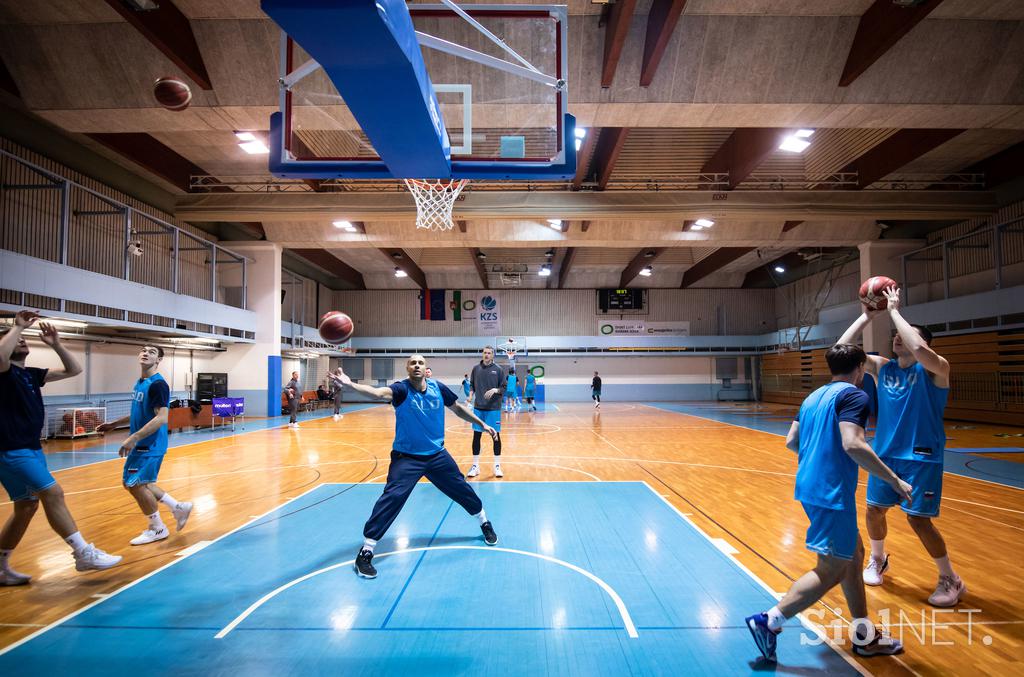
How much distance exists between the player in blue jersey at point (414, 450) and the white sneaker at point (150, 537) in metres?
2.27

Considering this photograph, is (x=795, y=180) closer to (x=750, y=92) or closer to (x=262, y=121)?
(x=750, y=92)

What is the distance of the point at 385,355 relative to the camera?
2884 centimetres

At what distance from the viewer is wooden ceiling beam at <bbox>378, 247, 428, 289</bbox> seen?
2317 centimetres

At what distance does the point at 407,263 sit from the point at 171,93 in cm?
1772

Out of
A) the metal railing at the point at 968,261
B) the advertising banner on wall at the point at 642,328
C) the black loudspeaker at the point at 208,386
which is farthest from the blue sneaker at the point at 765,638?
the advertising banner on wall at the point at 642,328

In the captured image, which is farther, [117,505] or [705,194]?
[705,194]

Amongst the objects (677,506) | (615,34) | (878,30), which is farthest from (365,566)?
(878,30)

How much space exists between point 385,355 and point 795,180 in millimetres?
21373

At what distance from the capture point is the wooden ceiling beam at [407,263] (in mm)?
23172

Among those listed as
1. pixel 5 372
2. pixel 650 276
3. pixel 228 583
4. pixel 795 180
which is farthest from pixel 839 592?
pixel 650 276

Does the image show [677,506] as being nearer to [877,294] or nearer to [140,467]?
[877,294]

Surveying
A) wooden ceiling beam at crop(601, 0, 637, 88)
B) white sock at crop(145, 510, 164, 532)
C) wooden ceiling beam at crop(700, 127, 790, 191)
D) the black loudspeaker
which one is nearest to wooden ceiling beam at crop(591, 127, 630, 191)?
wooden ceiling beam at crop(601, 0, 637, 88)

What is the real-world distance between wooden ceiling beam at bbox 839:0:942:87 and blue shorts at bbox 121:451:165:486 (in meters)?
11.6

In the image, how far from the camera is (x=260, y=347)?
18203 millimetres
